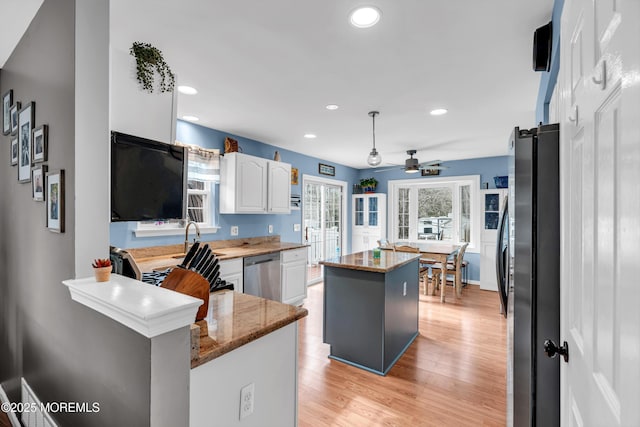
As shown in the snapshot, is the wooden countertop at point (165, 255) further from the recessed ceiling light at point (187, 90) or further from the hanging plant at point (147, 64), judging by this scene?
the hanging plant at point (147, 64)

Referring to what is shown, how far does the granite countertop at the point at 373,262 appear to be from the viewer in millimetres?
2666

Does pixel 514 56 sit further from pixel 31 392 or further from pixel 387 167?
pixel 387 167

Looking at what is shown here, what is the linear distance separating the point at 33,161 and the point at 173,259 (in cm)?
165

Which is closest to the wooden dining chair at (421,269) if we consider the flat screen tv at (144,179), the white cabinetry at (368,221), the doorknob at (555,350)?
the white cabinetry at (368,221)

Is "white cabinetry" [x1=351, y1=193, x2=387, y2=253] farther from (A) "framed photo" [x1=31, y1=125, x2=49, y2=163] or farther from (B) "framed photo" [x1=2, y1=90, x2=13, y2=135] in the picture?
(A) "framed photo" [x1=31, y1=125, x2=49, y2=163]

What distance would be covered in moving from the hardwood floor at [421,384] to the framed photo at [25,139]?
7.28 feet

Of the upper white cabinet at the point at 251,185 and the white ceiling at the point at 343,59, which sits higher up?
the white ceiling at the point at 343,59

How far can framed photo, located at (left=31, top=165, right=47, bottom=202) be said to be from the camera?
1.53m

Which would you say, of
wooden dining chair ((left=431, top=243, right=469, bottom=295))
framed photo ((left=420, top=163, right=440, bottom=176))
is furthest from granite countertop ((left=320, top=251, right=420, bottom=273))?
framed photo ((left=420, top=163, right=440, bottom=176))

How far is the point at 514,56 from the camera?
212 centimetres

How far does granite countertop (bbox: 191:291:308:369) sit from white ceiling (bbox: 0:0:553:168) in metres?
1.53

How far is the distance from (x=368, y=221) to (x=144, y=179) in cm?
584

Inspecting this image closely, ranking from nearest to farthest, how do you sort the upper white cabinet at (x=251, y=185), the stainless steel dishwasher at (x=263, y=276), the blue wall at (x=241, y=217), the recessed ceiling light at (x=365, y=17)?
the recessed ceiling light at (x=365, y=17), the blue wall at (x=241, y=217), the stainless steel dishwasher at (x=263, y=276), the upper white cabinet at (x=251, y=185)

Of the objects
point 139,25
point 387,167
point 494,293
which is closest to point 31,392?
point 139,25
